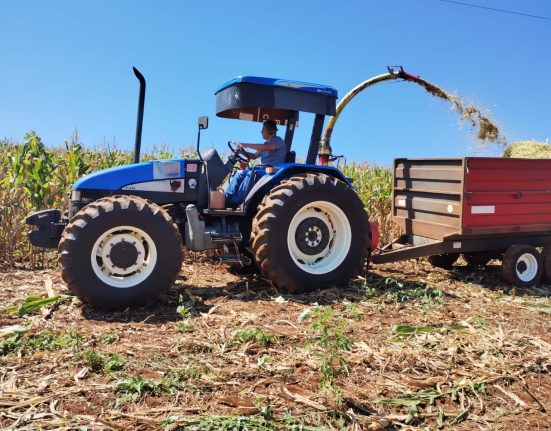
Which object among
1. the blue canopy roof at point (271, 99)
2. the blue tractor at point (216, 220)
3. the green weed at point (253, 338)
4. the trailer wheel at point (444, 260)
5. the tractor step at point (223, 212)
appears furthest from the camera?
the trailer wheel at point (444, 260)

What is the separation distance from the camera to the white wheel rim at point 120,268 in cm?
495

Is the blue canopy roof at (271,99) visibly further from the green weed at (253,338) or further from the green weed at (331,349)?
the green weed at (253,338)

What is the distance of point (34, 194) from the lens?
25.8 feet

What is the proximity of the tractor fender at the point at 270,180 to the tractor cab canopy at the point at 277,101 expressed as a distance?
1.06 ft

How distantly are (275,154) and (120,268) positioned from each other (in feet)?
7.39

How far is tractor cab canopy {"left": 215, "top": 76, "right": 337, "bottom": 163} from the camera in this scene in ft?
18.6

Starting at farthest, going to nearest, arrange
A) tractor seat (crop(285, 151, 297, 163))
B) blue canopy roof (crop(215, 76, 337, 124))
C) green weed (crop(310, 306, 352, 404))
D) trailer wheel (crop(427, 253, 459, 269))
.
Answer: trailer wheel (crop(427, 253, 459, 269)) < tractor seat (crop(285, 151, 297, 163)) < blue canopy roof (crop(215, 76, 337, 124)) < green weed (crop(310, 306, 352, 404))

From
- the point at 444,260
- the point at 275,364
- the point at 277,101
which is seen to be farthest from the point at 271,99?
the point at 444,260

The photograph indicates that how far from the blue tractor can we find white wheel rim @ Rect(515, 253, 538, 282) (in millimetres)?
2575

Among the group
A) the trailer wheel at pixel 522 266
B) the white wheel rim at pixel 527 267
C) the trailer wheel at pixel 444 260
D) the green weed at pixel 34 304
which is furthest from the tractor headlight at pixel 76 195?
the white wheel rim at pixel 527 267

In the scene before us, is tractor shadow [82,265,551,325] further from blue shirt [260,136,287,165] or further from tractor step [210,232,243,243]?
blue shirt [260,136,287,165]

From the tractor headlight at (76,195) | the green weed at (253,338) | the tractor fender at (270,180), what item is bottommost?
the green weed at (253,338)

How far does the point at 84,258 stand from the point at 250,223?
193cm

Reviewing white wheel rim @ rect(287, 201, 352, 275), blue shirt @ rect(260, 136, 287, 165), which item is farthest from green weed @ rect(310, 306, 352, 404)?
blue shirt @ rect(260, 136, 287, 165)
